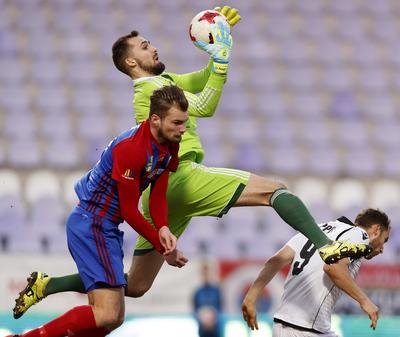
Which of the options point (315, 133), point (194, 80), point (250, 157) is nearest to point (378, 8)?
point (315, 133)

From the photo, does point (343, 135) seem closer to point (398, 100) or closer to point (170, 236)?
point (398, 100)

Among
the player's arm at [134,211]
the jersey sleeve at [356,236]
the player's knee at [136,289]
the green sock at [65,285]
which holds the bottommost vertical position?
Answer: the player's knee at [136,289]

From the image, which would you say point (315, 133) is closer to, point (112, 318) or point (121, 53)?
point (121, 53)

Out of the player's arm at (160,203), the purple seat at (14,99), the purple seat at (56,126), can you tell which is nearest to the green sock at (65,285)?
the player's arm at (160,203)

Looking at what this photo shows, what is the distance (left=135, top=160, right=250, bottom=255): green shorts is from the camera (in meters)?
6.18

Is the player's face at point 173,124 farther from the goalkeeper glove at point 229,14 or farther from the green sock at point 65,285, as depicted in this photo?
the green sock at point 65,285

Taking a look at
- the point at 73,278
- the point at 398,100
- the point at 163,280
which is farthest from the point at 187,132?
the point at 398,100

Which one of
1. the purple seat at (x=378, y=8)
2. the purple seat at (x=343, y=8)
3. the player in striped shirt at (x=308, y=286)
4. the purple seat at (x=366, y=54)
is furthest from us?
the purple seat at (x=378, y=8)

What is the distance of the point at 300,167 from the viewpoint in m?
14.2

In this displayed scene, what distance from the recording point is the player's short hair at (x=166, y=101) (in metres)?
5.70

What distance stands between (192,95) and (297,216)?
1.05 m

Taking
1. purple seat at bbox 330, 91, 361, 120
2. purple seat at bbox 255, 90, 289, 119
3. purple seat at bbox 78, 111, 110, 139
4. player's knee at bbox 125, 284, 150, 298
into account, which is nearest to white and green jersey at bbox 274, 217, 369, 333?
player's knee at bbox 125, 284, 150, 298

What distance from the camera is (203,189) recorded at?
6.20 meters

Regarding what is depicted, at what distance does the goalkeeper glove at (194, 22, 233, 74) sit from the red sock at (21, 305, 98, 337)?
1.63 m
